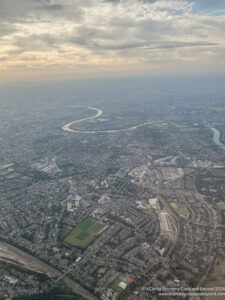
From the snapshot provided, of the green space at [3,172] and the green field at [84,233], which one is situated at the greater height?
the green space at [3,172]

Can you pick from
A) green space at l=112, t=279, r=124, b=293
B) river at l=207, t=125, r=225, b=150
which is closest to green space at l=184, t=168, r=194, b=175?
river at l=207, t=125, r=225, b=150

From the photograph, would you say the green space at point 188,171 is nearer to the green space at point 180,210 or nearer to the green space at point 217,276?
the green space at point 180,210

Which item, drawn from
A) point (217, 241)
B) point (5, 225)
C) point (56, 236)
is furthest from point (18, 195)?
point (217, 241)

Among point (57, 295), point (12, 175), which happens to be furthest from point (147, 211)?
point (12, 175)

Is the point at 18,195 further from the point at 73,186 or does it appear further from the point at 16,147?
the point at 16,147

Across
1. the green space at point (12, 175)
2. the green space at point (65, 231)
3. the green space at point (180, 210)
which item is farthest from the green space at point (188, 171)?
the green space at point (12, 175)

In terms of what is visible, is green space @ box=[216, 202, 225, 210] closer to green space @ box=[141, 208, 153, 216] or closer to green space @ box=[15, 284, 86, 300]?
green space @ box=[141, 208, 153, 216]
